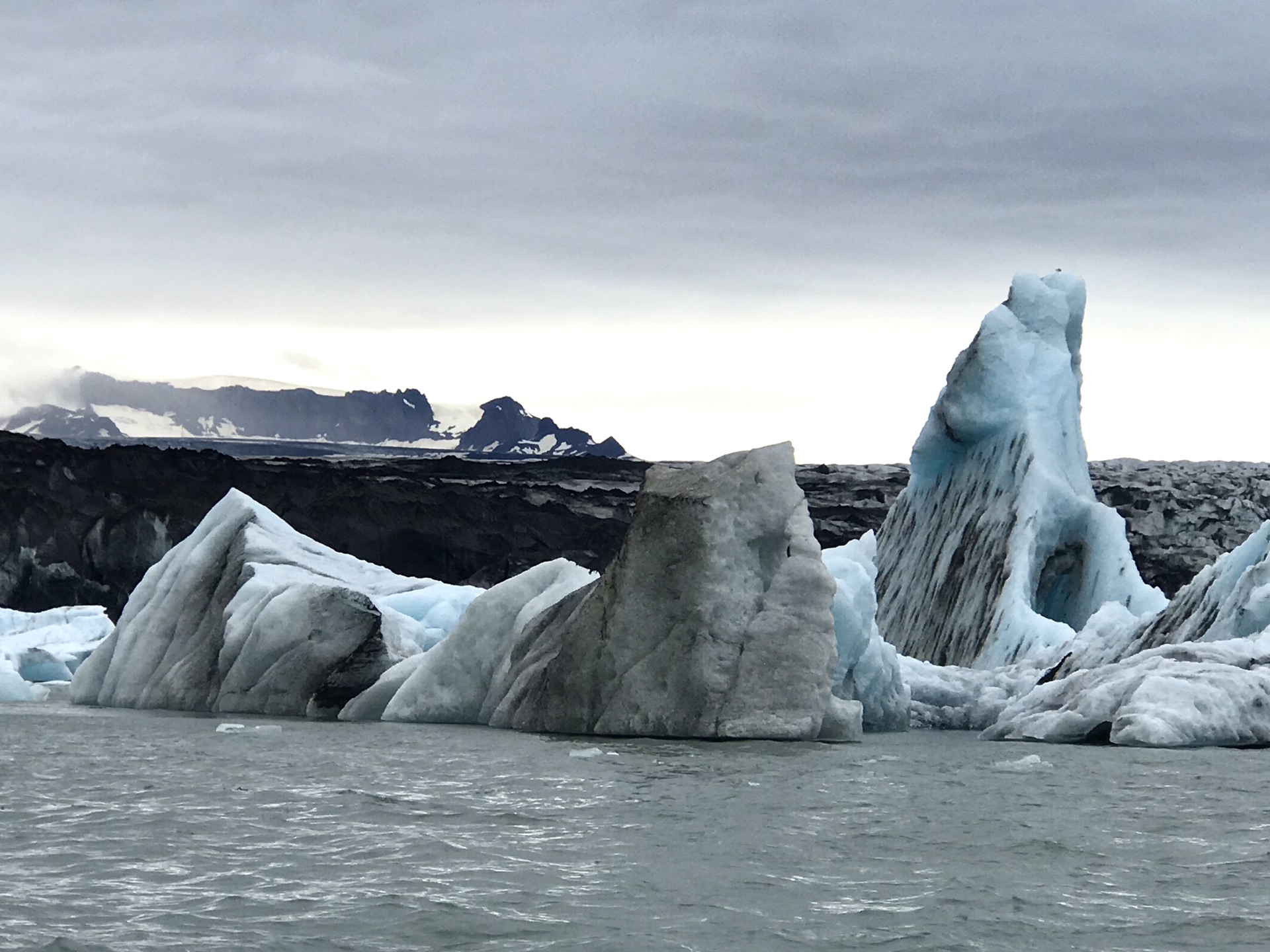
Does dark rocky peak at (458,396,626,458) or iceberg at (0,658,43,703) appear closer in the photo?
iceberg at (0,658,43,703)

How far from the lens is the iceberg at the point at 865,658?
17609mm

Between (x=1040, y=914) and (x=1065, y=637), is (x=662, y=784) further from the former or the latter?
(x=1065, y=637)

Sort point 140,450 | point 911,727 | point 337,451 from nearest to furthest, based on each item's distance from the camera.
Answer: point 911,727 < point 140,450 < point 337,451

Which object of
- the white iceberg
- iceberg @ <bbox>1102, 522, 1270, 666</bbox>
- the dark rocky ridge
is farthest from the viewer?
the dark rocky ridge

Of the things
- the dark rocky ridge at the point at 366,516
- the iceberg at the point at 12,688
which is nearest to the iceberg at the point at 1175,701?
the iceberg at the point at 12,688

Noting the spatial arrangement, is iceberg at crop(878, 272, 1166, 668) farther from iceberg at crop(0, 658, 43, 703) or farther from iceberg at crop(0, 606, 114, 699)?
iceberg at crop(0, 658, 43, 703)

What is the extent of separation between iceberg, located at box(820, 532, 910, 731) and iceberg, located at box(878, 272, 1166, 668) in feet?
14.5

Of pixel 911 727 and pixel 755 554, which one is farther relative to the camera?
pixel 911 727

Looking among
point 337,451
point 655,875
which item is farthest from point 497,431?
point 655,875

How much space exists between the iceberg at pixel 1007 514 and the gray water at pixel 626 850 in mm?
10609

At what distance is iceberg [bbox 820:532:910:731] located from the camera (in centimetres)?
1761

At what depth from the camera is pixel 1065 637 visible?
22.5m

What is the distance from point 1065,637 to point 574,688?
9.62 meters

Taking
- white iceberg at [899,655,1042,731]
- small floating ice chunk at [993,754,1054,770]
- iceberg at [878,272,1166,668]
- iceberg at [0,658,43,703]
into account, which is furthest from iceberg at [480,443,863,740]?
iceberg at [0,658,43,703]
